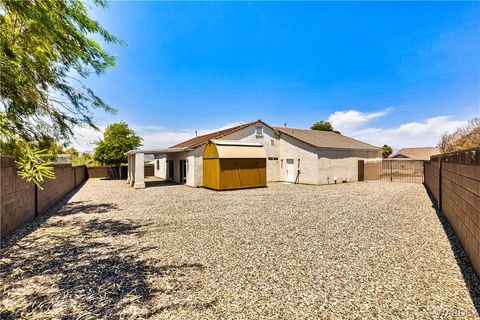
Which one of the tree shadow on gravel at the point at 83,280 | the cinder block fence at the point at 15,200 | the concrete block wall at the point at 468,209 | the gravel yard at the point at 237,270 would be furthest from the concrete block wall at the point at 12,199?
the concrete block wall at the point at 468,209

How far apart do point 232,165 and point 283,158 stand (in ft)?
24.0

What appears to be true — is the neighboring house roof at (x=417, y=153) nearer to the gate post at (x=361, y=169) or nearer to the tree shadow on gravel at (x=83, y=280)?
the gate post at (x=361, y=169)

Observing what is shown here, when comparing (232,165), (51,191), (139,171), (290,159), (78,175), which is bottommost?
(51,191)

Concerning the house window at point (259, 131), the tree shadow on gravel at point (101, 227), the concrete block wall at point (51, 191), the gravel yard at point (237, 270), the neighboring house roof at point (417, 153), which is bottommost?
the tree shadow on gravel at point (101, 227)

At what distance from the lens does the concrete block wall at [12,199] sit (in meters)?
6.39

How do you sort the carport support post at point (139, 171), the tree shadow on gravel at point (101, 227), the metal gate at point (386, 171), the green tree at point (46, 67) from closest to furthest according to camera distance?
the green tree at point (46, 67), the tree shadow on gravel at point (101, 227), the carport support post at point (139, 171), the metal gate at point (386, 171)

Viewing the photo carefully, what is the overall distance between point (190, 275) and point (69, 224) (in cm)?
605

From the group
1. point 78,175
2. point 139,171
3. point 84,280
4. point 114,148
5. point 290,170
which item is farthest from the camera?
point 114,148

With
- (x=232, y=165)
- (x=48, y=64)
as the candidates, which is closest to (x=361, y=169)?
(x=232, y=165)

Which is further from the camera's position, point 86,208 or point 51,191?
point 51,191

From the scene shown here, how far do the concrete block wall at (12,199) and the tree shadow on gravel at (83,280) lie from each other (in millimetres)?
1543

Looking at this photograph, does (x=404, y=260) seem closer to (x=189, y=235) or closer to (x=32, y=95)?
(x=189, y=235)

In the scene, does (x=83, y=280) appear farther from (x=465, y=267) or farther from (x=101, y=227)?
(x=465, y=267)

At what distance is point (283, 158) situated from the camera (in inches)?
906
